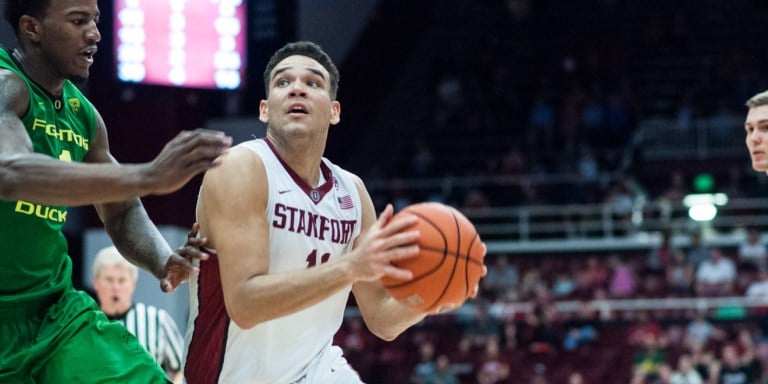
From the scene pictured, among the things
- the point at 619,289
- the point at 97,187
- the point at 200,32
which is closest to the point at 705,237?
the point at 619,289

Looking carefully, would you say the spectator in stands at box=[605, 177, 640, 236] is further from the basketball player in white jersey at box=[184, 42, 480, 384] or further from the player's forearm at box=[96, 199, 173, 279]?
the player's forearm at box=[96, 199, 173, 279]

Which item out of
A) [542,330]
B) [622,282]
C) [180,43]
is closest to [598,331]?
[542,330]

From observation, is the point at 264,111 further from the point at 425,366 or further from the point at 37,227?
the point at 425,366

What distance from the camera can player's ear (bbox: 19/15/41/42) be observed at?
3.79 m

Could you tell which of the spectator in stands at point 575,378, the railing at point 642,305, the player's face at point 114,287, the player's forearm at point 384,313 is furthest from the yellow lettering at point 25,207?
the railing at point 642,305

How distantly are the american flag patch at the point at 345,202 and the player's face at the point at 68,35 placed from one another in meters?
1.11

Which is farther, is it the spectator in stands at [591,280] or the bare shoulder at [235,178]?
the spectator in stands at [591,280]

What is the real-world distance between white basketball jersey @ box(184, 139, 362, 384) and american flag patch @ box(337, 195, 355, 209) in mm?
100

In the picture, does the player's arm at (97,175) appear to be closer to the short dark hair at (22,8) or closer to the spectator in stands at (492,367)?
the short dark hair at (22,8)

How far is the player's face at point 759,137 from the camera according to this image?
5.80m

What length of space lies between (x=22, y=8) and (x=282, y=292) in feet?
4.18

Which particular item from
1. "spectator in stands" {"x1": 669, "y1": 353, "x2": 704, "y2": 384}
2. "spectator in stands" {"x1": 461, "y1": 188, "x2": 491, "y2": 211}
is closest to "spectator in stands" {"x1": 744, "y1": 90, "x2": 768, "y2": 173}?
"spectator in stands" {"x1": 669, "y1": 353, "x2": 704, "y2": 384}

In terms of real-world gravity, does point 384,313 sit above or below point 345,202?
below

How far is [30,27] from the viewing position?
150 inches
